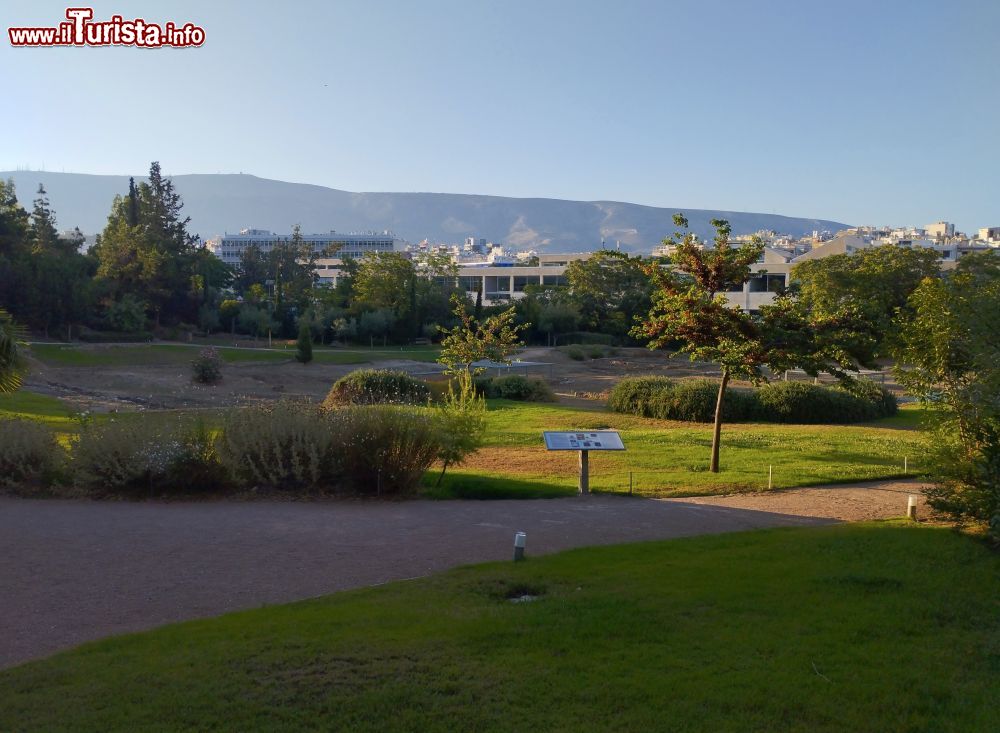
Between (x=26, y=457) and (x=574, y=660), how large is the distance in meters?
12.1

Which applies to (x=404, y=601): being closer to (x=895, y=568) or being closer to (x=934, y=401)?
(x=895, y=568)

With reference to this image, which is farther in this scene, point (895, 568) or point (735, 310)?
point (735, 310)

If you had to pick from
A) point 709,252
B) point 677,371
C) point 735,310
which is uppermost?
point 709,252

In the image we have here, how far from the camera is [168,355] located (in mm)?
54781

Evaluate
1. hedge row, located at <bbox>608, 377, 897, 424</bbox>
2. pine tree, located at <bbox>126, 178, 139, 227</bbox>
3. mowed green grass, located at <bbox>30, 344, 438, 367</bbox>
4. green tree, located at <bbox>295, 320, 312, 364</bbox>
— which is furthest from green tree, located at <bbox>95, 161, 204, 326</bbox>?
hedge row, located at <bbox>608, 377, 897, 424</bbox>

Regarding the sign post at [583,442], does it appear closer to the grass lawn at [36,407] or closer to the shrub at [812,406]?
the shrub at [812,406]

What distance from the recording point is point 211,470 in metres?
14.5

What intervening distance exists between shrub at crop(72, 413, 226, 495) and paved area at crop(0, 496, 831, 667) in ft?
2.20

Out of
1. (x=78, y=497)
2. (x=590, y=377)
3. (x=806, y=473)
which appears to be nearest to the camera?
(x=78, y=497)

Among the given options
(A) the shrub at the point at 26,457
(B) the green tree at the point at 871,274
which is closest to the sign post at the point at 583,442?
(A) the shrub at the point at 26,457

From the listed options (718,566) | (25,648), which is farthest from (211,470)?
(718,566)

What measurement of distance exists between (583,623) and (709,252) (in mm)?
11372

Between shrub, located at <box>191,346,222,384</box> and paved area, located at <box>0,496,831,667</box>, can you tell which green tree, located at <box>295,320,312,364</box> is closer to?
shrub, located at <box>191,346,222,384</box>

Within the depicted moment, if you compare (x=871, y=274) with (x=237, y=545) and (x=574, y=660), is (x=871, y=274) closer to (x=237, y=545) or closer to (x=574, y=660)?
(x=237, y=545)
